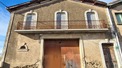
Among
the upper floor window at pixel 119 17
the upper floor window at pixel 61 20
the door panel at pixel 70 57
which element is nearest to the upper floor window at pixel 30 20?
the upper floor window at pixel 61 20

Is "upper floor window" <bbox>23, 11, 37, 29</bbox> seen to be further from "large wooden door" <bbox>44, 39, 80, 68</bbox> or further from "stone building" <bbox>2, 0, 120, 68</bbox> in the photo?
"large wooden door" <bbox>44, 39, 80, 68</bbox>

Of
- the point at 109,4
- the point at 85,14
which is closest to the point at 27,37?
the point at 85,14

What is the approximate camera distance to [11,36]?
42.5ft

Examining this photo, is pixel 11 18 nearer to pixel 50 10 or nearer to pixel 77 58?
pixel 50 10

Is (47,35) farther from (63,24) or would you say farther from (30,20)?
(30,20)

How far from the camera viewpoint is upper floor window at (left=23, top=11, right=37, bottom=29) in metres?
→ 13.6

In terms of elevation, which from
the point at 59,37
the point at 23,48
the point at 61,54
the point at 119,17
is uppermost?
the point at 119,17

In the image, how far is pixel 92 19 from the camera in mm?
14336

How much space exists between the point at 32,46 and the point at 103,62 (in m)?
5.87

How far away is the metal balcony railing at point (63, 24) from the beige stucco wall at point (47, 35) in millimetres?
467

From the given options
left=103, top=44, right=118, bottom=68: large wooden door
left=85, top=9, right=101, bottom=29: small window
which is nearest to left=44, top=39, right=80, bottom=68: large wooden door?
left=85, top=9, right=101, bottom=29: small window

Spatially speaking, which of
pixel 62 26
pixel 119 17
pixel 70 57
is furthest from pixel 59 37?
pixel 119 17

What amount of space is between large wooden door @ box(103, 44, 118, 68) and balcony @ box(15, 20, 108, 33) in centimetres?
149

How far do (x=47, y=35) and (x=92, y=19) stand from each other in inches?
181
